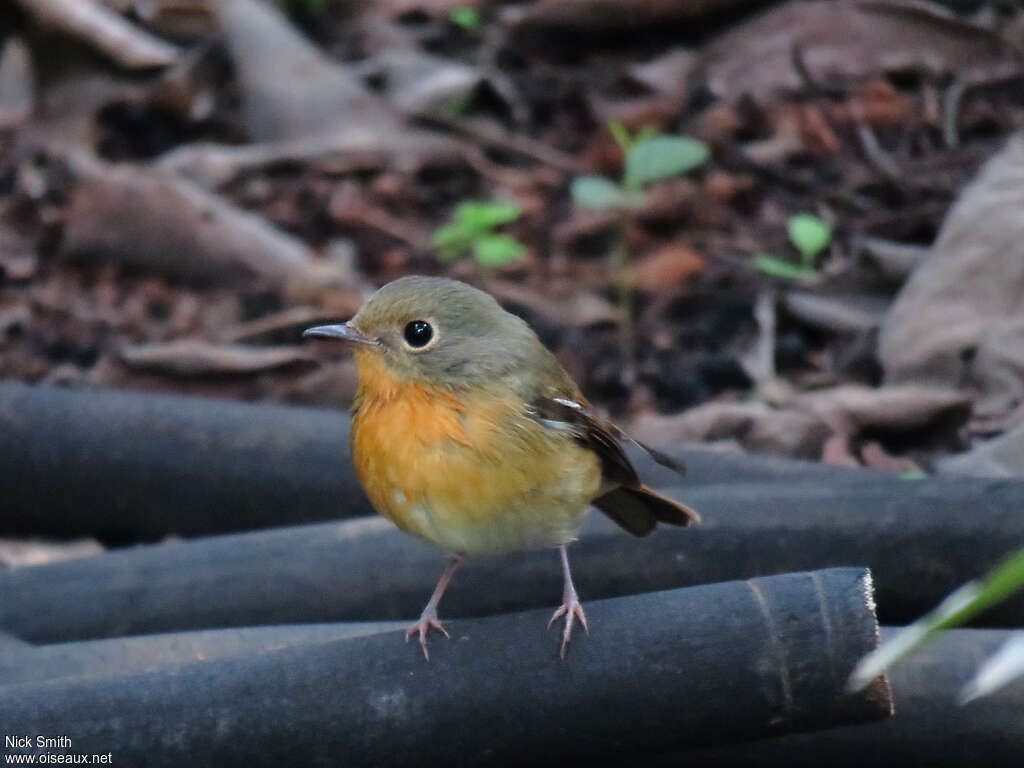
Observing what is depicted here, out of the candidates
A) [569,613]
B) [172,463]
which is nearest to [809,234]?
[172,463]

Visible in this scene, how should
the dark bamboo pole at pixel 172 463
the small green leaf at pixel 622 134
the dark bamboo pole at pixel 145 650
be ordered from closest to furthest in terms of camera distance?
1. the dark bamboo pole at pixel 145 650
2. the dark bamboo pole at pixel 172 463
3. the small green leaf at pixel 622 134

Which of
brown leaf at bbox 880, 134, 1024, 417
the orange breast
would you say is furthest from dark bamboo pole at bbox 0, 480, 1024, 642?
brown leaf at bbox 880, 134, 1024, 417

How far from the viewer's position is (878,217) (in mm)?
6062

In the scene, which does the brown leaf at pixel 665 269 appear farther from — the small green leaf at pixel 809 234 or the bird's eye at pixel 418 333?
the bird's eye at pixel 418 333

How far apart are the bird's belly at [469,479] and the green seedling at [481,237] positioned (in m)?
3.14

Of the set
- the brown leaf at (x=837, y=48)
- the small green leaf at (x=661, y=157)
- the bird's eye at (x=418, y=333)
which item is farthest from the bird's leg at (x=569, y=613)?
the brown leaf at (x=837, y=48)

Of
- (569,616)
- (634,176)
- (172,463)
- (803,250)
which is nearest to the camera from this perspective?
(569,616)

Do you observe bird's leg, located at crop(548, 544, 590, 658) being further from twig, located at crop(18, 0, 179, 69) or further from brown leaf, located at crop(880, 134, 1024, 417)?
twig, located at crop(18, 0, 179, 69)

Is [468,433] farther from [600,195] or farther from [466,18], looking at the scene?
[466,18]

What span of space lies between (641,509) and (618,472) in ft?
0.50

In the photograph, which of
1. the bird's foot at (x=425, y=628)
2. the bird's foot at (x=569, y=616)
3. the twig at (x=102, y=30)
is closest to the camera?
the bird's foot at (x=569, y=616)

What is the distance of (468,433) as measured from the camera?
2.87 metres

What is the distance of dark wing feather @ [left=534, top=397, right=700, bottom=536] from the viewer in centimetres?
309

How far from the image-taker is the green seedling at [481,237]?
6.04 metres
